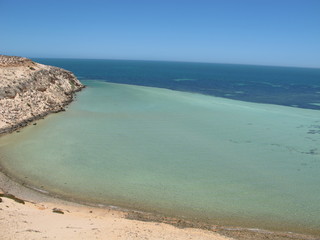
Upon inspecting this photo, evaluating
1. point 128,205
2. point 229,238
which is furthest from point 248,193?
point 128,205

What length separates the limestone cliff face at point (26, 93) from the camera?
22328 mm

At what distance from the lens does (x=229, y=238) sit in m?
9.03

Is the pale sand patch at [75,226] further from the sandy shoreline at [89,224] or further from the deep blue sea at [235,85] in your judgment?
the deep blue sea at [235,85]

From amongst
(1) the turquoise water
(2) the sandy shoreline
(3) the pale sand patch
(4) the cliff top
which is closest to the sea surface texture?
(1) the turquoise water

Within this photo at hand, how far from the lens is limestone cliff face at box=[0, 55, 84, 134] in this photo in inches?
879

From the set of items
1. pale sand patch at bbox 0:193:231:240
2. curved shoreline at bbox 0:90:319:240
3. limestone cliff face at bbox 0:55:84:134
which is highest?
limestone cliff face at bbox 0:55:84:134

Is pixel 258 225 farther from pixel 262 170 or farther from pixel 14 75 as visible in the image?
pixel 14 75

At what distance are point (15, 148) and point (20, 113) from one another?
706 centimetres

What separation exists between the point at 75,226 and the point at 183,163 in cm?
799

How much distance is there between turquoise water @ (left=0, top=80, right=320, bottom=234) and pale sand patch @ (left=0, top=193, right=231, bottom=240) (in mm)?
1406

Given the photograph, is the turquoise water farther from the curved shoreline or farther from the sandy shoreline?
the sandy shoreline

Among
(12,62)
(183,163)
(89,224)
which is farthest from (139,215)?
(12,62)

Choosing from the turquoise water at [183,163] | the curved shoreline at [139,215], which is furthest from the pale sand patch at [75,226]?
the turquoise water at [183,163]

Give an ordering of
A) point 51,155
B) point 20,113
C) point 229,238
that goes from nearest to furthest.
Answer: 1. point 229,238
2. point 51,155
3. point 20,113
